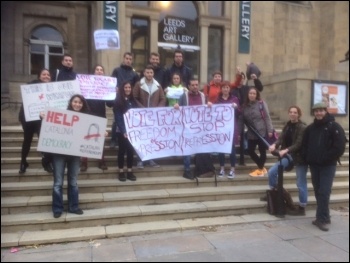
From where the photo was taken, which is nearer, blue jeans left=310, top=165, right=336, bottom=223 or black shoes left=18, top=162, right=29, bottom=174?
blue jeans left=310, top=165, right=336, bottom=223

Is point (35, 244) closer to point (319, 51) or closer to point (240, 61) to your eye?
point (240, 61)

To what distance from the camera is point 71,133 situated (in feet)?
17.0

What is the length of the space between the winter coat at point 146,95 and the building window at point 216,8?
9.65 metres

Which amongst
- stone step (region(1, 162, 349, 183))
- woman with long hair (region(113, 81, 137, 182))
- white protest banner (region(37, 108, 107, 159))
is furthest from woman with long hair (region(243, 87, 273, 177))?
white protest banner (region(37, 108, 107, 159))

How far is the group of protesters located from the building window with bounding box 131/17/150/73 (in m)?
7.20

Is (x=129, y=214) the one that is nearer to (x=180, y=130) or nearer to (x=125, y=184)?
(x=125, y=184)

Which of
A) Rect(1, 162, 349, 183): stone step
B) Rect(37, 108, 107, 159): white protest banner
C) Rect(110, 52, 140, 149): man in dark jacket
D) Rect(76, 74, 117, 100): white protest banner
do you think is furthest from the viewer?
Rect(110, 52, 140, 149): man in dark jacket

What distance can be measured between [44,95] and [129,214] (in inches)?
94.8

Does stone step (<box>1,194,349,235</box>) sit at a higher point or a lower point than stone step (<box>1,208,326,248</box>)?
higher

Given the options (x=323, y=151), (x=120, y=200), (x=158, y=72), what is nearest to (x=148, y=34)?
(x=158, y=72)

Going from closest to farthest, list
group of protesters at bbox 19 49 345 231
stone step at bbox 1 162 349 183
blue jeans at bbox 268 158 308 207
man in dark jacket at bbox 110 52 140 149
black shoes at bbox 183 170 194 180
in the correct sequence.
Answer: group of protesters at bbox 19 49 345 231, blue jeans at bbox 268 158 308 207, stone step at bbox 1 162 349 183, black shoes at bbox 183 170 194 180, man in dark jacket at bbox 110 52 140 149

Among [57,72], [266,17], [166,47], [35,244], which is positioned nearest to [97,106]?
[57,72]

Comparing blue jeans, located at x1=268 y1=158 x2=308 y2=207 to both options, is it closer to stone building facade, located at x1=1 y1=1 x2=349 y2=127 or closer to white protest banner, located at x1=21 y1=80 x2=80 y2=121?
white protest banner, located at x1=21 y1=80 x2=80 y2=121

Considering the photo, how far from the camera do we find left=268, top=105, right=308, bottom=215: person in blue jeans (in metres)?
5.59
